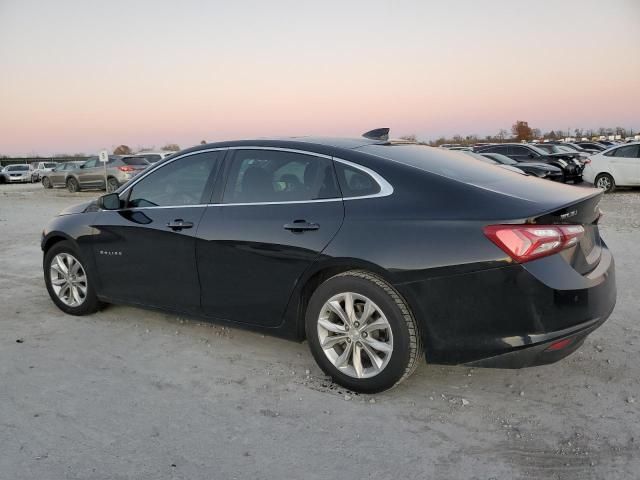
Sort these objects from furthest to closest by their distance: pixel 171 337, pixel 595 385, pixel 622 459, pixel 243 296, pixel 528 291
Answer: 1. pixel 171 337
2. pixel 243 296
3. pixel 595 385
4. pixel 528 291
5. pixel 622 459

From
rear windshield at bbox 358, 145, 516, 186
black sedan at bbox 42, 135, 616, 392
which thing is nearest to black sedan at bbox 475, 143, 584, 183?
rear windshield at bbox 358, 145, 516, 186

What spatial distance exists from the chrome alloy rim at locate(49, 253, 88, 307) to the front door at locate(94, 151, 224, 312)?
0.33 metres

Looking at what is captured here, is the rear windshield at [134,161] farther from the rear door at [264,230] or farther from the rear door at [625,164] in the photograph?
the rear door at [264,230]

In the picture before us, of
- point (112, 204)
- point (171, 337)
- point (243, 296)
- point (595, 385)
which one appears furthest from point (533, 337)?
point (112, 204)

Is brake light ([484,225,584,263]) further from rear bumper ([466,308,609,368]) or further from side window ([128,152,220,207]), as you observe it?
side window ([128,152,220,207])

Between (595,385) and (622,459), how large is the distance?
34.3 inches

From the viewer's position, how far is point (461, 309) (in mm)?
Result: 3020

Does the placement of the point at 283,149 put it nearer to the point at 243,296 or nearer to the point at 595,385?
the point at 243,296

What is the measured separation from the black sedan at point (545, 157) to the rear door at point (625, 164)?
2.50 meters


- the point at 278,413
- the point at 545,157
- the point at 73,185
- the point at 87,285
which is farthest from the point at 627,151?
the point at 73,185

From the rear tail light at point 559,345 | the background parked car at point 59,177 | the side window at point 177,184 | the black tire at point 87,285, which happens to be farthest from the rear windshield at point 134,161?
the rear tail light at point 559,345

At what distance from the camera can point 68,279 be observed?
16.4ft

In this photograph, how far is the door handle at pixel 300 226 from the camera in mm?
3436

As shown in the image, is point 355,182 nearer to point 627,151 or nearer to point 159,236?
point 159,236
